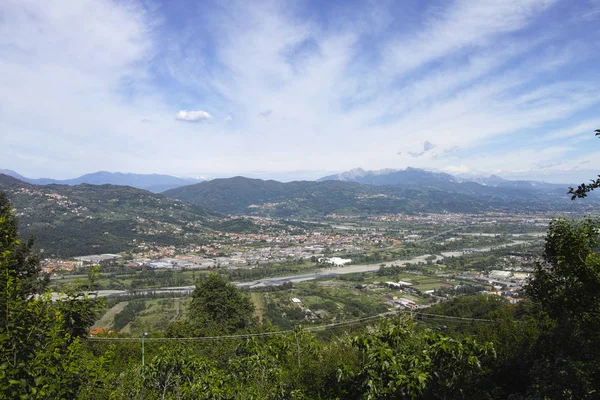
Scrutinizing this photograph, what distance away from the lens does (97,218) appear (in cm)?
10800

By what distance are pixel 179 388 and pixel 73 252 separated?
82.7 metres

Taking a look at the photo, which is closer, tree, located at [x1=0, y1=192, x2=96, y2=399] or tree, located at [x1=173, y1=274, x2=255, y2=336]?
tree, located at [x1=0, y1=192, x2=96, y2=399]

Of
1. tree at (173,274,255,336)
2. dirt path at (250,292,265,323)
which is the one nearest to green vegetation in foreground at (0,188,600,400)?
tree at (173,274,255,336)

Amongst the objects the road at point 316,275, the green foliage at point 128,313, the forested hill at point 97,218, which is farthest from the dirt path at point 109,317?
the forested hill at point 97,218

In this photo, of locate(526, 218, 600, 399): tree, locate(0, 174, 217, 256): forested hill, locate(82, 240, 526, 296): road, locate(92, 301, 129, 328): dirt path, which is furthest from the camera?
locate(0, 174, 217, 256): forested hill

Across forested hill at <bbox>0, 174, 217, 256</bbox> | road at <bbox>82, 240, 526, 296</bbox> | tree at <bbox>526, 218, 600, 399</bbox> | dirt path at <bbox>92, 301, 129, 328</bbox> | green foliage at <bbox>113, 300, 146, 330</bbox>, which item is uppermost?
tree at <bbox>526, 218, 600, 399</bbox>

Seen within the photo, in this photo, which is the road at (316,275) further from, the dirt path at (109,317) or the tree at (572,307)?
the tree at (572,307)

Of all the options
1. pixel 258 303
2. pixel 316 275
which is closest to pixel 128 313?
pixel 258 303

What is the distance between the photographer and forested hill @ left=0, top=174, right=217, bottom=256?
8219 cm

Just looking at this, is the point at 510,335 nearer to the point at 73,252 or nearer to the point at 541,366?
the point at 541,366

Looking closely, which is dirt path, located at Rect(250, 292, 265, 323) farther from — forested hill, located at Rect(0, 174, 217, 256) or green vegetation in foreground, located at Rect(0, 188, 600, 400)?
forested hill, located at Rect(0, 174, 217, 256)

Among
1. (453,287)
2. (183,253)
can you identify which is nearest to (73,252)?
(183,253)

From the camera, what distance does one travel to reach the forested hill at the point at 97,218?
82188mm

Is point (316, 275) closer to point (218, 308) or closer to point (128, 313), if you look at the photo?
point (128, 313)
